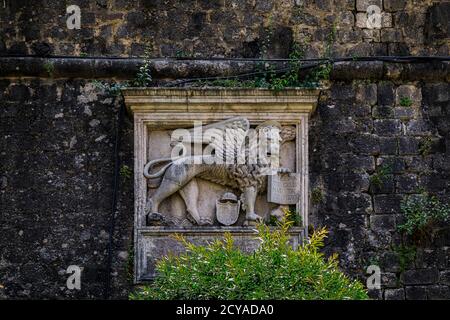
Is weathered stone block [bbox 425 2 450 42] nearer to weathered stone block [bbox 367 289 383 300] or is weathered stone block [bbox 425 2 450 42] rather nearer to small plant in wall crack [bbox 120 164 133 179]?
weathered stone block [bbox 367 289 383 300]

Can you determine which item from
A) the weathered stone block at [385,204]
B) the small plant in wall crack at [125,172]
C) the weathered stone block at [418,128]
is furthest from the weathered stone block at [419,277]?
the small plant in wall crack at [125,172]

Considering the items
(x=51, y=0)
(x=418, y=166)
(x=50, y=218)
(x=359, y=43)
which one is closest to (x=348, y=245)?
(x=418, y=166)

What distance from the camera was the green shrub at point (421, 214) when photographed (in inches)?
393

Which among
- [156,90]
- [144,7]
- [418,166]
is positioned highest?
[144,7]

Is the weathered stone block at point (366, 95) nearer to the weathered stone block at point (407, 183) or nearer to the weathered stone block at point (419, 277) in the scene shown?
the weathered stone block at point (407, 183)

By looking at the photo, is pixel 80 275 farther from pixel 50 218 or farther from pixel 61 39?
pixel 61 39

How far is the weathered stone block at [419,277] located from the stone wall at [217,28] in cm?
207

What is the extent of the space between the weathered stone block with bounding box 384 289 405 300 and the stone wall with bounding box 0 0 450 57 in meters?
2.23

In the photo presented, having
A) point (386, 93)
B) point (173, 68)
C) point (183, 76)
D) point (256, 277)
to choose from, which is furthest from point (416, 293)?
point (173, 68)

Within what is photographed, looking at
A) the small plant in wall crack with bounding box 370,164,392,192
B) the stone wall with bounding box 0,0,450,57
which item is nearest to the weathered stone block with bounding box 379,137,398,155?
the small plant in wall crack with bounding box 370,164,392,192

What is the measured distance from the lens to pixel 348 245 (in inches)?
394

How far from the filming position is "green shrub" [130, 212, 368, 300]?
801 cm

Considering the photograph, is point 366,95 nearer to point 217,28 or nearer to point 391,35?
point 391,35

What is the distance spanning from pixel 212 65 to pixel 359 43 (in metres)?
1.42
